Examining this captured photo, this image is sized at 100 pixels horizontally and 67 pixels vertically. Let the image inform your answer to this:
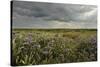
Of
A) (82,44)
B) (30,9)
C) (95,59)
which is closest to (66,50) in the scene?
(82,44)

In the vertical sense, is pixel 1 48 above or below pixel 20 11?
below

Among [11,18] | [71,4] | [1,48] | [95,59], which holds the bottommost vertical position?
[95,59]

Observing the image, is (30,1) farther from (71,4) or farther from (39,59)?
(39,59)

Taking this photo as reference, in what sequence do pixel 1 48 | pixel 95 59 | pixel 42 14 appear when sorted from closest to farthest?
pixel 1 48 < pixel 42 14 < pixel 95 59

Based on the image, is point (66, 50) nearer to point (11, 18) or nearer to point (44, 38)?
point (44, 38)

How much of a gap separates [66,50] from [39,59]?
1.20 ft

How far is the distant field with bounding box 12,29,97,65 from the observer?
2.52 metres

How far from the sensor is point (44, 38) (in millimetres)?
2625

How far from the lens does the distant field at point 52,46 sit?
2520 mm

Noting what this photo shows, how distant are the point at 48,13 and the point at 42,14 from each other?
0.25 feet

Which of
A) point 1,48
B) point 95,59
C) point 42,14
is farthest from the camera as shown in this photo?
point 95,59

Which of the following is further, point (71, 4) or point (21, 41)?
point (71, 4)

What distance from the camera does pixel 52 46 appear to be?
2645 mm

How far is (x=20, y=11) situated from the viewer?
2521mm
